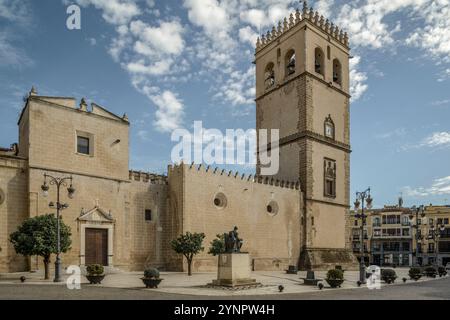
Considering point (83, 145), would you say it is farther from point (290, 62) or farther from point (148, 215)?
point (290, 62)

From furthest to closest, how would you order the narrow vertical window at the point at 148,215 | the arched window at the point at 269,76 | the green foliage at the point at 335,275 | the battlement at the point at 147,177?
the arched window at the point at 269,76 < the narrow vertical window at the point at 148,215 < the battlement at the point at 147,177 < the green foliage at the point at 335,275

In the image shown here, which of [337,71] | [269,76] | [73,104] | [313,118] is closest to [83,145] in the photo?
[73,104]

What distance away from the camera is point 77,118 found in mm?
27797

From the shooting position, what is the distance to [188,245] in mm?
27891

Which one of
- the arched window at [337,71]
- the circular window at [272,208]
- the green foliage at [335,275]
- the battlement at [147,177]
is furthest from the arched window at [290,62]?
the green foliage at [335,275]

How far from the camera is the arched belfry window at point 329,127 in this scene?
4215 cm

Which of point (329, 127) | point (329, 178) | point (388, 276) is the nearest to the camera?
point (388, 276)

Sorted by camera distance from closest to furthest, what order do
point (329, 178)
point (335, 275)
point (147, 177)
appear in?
1. point (335, 275)
2. point (147, 177)
3. point (329, 178)

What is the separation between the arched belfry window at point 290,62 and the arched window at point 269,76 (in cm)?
212

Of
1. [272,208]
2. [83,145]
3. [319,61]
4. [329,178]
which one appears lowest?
[272,208]

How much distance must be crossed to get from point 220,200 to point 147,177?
634cm

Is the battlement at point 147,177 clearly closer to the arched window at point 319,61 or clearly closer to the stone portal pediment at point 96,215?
the stone portal pediment at point 96,215

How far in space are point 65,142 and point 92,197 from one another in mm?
4094

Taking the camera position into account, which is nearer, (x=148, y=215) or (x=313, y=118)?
(x=148, y=215)
